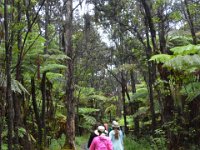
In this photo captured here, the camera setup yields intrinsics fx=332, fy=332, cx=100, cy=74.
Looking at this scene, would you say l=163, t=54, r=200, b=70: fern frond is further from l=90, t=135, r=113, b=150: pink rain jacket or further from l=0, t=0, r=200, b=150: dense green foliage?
l=90, t=135, r=113, b=150: pink rain jacket

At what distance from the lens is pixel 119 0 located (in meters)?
15.9

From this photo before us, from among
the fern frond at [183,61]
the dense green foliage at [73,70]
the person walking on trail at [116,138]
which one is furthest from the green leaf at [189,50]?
the person walking on trail at [116,138]

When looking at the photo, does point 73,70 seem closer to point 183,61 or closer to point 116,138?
point 116,138

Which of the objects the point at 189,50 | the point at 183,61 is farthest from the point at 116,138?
the point at 189,50

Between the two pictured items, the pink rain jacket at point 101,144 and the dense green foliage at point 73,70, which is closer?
the pink rain jacket at point 101,144

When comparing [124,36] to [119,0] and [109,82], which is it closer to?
[119,0]

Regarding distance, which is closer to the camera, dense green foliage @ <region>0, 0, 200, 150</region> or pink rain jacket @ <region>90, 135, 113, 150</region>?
pink rain jacket @ <region>90, 135, 113, 150</region>

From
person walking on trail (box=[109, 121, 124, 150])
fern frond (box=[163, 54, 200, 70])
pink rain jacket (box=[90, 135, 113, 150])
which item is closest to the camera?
pink rain jacket (box=[90, 135, 113, 150])

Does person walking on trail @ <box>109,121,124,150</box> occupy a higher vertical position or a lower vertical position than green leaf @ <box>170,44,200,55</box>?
lower

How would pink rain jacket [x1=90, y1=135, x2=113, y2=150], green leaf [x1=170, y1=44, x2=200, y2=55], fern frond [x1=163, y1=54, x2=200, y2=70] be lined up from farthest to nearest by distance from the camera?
1. green leaf [x1=170, y1=44, x2=200, y2=55]
2. fern frond [x1=163, y1=54, x2=200, y2=70]
3. pink rain jacket [x1=90, y1=135, x2=113, y2=150]

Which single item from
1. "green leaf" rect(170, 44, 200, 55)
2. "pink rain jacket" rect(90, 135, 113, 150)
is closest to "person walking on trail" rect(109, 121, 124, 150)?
"pink rain jacket" rect(90, 135, 113, 150)

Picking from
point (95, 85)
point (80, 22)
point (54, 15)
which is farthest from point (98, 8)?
point (95, 85)

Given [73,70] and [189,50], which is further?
[73,70]

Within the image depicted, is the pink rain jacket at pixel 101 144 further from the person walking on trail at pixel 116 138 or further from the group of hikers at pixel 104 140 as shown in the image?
the person walking on trail at pixel 116 138
